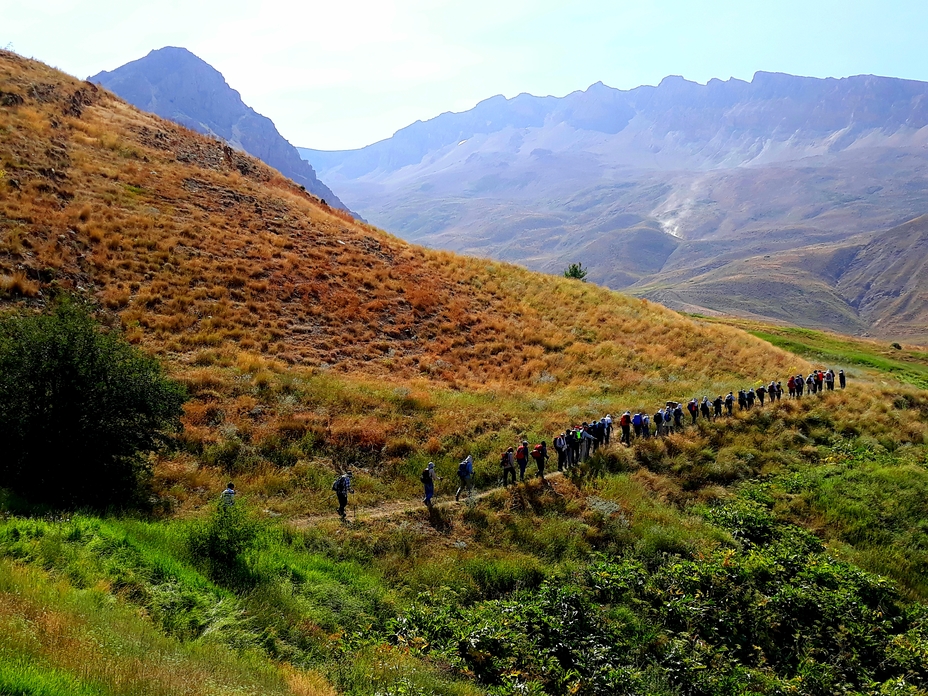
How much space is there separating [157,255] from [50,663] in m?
25.4

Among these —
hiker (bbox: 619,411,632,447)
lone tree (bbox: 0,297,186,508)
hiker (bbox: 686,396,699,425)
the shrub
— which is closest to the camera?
the shrub

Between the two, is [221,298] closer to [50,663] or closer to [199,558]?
[199,558]

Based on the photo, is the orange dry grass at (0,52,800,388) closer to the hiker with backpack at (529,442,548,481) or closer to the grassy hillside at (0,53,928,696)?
the grassy hillside at (0,53,928,696)

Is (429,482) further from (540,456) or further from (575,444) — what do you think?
(575,444)

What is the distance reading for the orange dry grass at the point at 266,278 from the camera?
2425 centimetres

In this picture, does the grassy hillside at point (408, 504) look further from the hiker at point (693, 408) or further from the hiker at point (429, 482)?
the hiker at point (693, 408)

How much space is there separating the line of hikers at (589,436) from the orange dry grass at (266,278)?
4.34 meters

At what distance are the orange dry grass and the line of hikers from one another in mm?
4344

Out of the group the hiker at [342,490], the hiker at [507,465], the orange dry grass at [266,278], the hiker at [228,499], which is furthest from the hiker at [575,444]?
the hiker at [228,499]

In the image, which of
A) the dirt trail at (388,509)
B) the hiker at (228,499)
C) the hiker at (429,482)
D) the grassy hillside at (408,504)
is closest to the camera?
the grassy hillside at (408,504)

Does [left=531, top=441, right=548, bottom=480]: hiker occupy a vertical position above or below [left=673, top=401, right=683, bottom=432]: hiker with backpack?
below

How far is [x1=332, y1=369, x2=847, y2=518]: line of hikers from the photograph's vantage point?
51.0ft

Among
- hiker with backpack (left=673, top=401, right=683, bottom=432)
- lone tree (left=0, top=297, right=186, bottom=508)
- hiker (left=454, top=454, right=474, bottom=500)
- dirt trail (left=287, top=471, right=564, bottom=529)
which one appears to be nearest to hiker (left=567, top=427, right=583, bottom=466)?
dirt trail (left=287, top=471, right=564, bottom=529)

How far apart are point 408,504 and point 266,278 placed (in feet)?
59.1
